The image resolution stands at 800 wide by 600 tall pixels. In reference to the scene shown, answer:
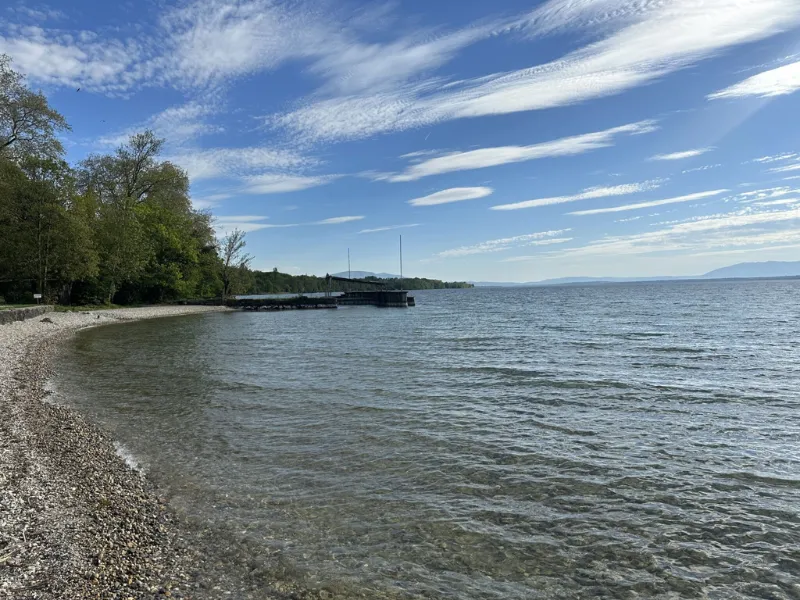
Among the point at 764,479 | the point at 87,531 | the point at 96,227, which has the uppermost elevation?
the point at 96,227

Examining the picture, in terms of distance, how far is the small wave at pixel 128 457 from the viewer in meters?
8.60

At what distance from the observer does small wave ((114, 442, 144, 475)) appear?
28.2 ft

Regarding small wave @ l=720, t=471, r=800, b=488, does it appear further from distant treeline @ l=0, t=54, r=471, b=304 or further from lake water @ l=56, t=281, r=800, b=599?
distant treeline @ l=0, t=54, r=471, b=304

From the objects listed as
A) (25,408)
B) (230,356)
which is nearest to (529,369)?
(230,356)

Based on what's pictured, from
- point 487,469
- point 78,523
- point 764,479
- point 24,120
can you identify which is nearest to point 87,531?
point 78,523

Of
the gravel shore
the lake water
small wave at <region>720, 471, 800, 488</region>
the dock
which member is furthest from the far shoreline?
the dock

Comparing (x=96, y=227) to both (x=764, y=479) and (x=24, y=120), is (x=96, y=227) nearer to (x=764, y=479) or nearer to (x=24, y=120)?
(x=24, y=120)

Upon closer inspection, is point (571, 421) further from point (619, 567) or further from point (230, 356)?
point (230, 356)

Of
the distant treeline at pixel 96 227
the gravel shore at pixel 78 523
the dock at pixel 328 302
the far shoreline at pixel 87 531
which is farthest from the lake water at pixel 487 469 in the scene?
the dock at pixel 328 302

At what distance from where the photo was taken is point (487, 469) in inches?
333

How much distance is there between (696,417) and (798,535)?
5823 mm

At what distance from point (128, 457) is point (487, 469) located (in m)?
6.62

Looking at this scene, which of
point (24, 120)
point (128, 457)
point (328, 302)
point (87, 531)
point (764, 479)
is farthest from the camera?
point (328, 302)

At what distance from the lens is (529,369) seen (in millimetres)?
18250
